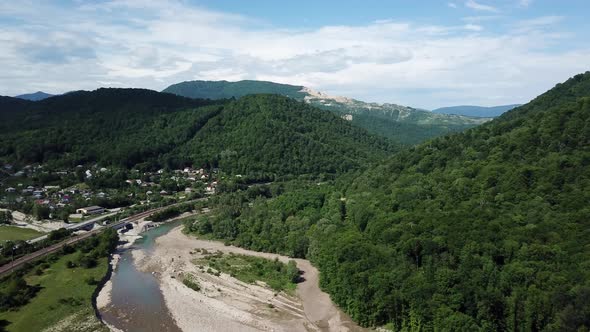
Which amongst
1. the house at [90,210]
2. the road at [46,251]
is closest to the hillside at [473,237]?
the road at [46,251]

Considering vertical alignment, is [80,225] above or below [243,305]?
below

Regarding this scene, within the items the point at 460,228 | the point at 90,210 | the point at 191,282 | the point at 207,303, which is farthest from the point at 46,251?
the point at 460,228

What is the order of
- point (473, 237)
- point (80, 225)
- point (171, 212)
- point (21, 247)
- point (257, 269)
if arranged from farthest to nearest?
point (171, 212)
point (80, 225)
point (21, 247)
point (257, 269)
point (473, 237)

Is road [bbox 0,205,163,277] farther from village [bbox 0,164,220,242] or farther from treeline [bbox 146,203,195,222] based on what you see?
village [bbox 0,164,220,242]

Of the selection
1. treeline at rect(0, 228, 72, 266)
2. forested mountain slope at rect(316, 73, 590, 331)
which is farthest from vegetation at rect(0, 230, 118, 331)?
forested mountain slope at rect(316, 73, 590, 331)

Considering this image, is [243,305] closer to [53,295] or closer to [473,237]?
[53,295]

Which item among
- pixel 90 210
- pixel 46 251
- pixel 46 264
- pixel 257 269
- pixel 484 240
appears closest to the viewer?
pixel 484 240
